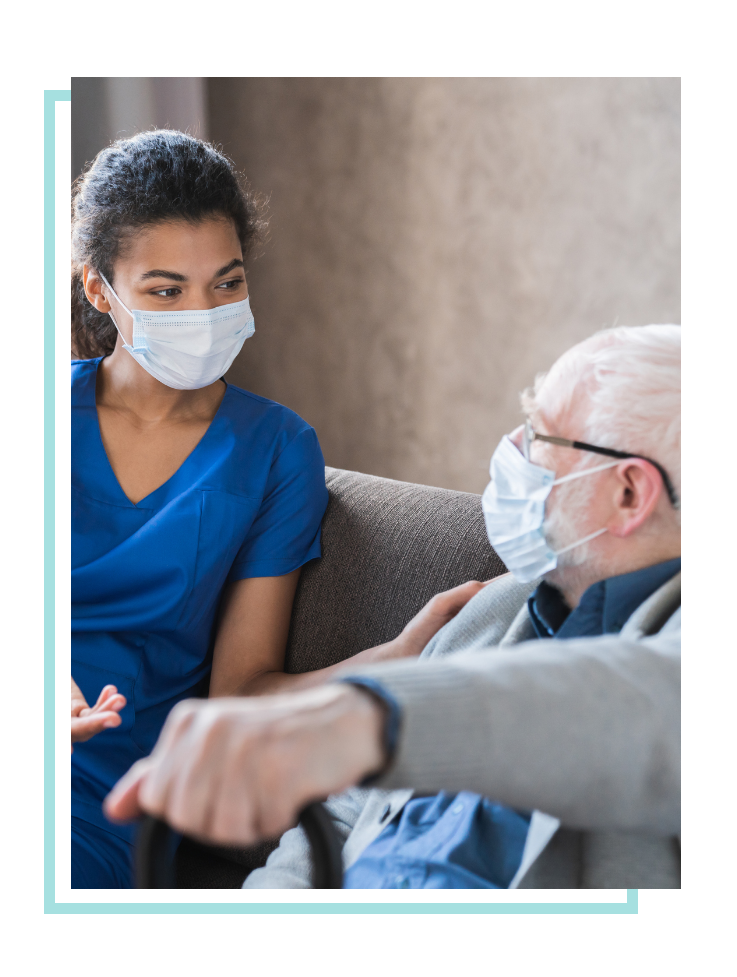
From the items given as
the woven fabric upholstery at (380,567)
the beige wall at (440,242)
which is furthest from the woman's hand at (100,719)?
the beige wall at (440,242)

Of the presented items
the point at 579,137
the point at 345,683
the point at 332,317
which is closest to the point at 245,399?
the point at 345,683

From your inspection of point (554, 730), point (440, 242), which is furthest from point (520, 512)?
point (440, 242)

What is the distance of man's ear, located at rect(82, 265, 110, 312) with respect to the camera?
148 centimetres

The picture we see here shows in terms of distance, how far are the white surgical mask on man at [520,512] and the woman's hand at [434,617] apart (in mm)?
→ 132

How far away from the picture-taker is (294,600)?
157 centimetres

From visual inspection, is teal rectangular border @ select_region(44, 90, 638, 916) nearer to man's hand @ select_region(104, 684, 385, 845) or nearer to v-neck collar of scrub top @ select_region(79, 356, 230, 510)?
man's hand @ select_region(104, 684, 385, 845)

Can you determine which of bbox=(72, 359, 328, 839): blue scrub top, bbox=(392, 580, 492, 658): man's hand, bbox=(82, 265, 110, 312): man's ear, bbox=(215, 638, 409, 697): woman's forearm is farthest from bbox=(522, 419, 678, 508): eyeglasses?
bbox=(82, 265, 110, 312): man's ear

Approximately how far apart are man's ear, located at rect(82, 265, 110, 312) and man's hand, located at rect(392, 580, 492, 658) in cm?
77

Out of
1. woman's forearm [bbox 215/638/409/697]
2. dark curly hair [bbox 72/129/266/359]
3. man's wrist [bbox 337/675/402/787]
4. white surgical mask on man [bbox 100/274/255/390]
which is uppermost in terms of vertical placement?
dark curly hair [bbox 72/129/266/359]

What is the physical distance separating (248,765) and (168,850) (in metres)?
0.16

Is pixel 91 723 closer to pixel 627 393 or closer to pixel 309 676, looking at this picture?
pixel 309 676

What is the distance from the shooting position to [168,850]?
25.4 inches
